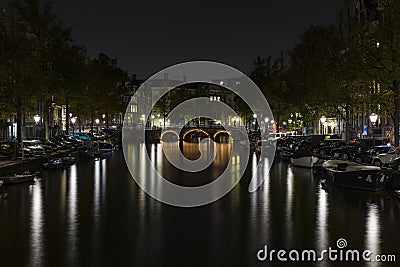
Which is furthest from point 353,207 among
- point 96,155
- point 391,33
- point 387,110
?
point 96,155

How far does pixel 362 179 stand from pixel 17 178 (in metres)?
21.9

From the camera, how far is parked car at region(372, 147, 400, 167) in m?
42.1

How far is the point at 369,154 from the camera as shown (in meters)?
46.5

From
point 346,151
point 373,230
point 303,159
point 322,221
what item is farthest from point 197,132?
point 373,230

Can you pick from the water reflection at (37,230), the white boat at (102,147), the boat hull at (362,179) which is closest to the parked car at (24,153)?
the water reflection at (37,230)

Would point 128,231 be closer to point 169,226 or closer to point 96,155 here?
point 169,226

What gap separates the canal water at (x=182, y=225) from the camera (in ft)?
62.5

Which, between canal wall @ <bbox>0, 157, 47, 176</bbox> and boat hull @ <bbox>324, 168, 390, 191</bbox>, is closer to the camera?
boat hull @ <bbox>324, 168, 390, 191</bbox>

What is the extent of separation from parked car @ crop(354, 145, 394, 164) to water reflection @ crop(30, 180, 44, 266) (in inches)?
996

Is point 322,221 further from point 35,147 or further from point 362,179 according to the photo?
point 35,147

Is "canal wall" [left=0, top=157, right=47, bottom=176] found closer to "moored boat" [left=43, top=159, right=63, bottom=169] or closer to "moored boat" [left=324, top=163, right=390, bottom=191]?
"moored boat" [left=43, top=159, right=63, bottom=169]

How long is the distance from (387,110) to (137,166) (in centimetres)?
2300

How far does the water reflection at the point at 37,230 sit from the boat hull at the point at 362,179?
59.6 ft

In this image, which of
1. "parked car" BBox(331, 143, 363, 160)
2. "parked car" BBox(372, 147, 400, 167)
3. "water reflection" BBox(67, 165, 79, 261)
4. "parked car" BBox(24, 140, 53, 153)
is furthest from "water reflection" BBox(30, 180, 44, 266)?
"parked car" BBox(331, 143, 363, 160)
